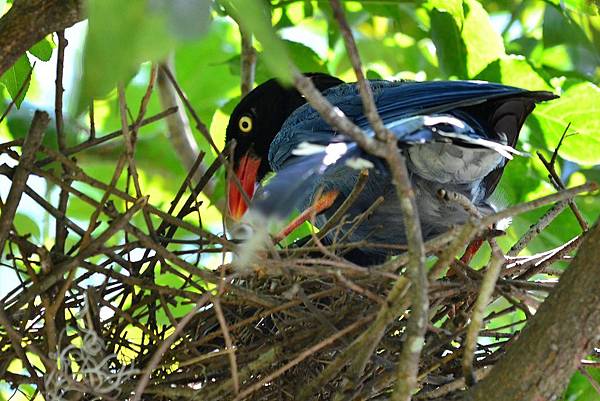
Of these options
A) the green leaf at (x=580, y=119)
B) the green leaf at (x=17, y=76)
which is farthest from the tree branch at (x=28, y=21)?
the green leaf at (x=580, y=119)

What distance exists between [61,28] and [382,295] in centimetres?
109

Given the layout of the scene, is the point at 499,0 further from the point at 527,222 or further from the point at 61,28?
the point at 61,28

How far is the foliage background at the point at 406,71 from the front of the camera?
10.6ft

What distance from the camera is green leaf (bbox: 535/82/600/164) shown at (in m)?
3.77

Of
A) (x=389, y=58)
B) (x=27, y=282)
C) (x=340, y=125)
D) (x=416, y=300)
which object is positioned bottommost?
(x=416, y=300)

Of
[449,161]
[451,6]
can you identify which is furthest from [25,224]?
[451,6]

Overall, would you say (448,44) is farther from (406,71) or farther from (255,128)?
(406,71)

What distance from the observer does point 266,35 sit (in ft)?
3.72

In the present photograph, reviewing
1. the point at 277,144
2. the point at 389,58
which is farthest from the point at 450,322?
the point at 389,58

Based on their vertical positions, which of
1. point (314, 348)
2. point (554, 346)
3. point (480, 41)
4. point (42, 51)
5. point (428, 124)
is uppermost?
point (42, 51)

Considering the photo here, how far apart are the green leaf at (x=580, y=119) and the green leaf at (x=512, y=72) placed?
0.14 metres

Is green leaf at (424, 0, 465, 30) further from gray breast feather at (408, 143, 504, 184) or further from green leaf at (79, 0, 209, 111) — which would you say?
green leaf at (79, 0, 209, 111)

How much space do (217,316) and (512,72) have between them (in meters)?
1.89

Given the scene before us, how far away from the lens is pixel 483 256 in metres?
4.52
